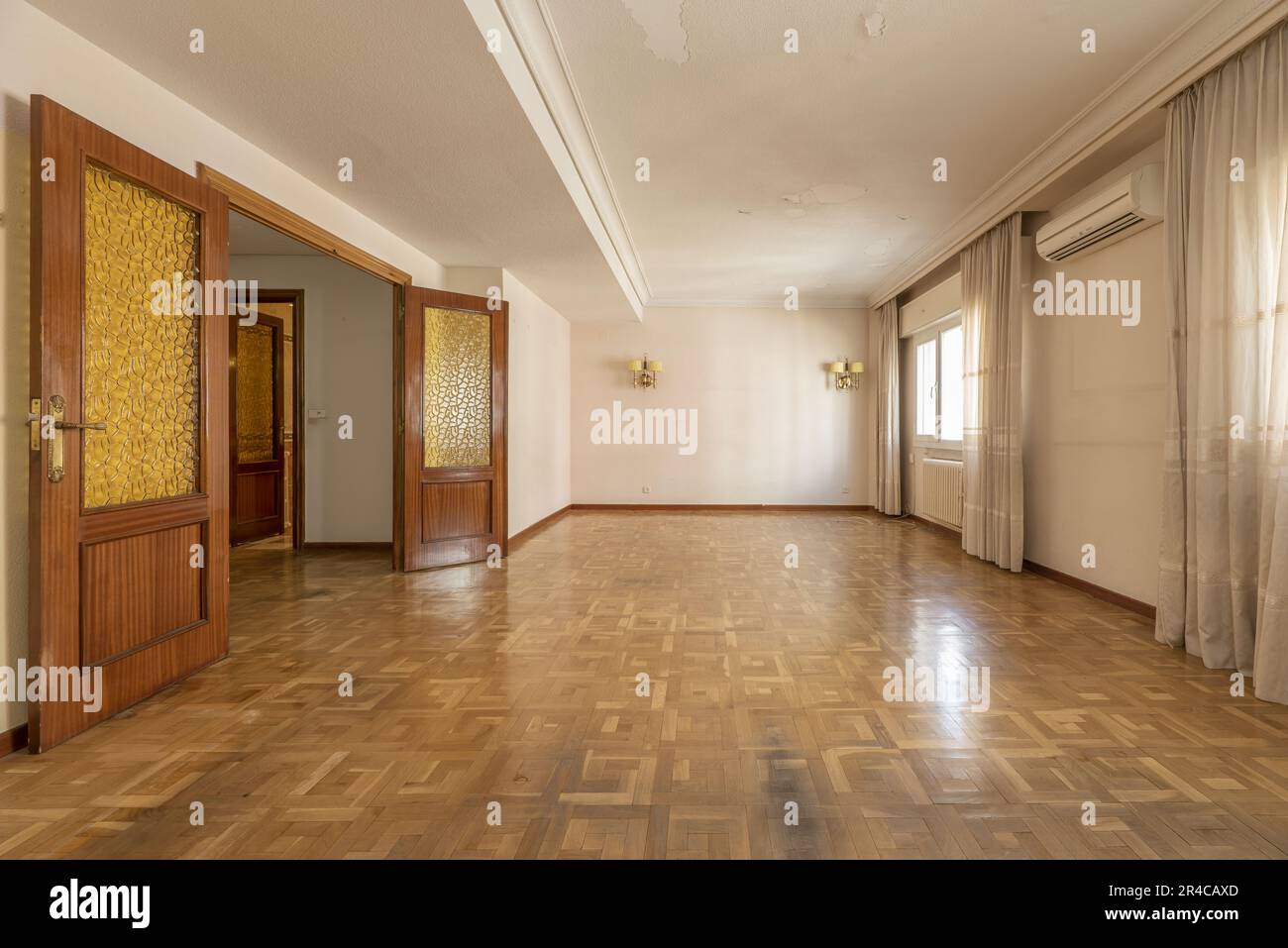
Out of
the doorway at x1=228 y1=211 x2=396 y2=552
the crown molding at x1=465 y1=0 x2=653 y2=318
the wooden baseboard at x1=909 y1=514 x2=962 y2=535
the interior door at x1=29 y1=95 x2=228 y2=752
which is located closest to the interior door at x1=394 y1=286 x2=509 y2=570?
the doorway at x1=228 y1=211 x2=396 y2=552

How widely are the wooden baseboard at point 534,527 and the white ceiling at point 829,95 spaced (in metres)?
3.31

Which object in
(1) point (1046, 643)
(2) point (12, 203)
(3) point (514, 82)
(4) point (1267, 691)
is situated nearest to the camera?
(2) point (12, 203)

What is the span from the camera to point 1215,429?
3.24m

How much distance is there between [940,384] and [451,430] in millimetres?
5599

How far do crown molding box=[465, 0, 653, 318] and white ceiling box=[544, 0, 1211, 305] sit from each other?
0.06 m

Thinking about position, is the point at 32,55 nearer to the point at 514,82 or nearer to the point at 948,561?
the point at 514,82

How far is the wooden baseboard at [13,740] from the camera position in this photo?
7.64 feet

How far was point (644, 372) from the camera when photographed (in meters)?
10.1

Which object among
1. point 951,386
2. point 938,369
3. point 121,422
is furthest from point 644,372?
point 121,422

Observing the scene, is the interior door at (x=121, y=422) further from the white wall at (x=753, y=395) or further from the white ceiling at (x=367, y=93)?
the white wall at (x=753, y=395)

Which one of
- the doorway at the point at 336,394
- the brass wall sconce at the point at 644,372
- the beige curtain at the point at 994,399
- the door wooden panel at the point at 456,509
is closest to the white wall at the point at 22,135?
the door wooden panel at the point at 456,509

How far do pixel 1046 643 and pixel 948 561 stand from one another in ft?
8.23
